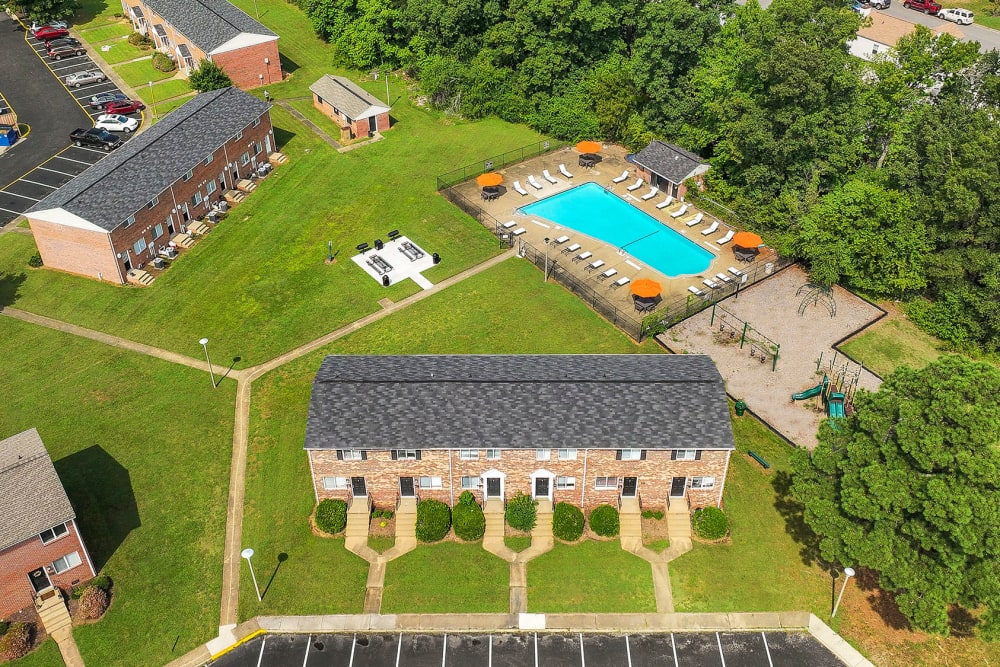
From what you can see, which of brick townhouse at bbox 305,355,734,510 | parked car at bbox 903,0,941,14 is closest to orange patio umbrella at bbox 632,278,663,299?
brick townhouse at bbox 305,355,734,510

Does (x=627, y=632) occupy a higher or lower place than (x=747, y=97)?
lower

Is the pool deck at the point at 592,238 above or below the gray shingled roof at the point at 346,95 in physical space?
below

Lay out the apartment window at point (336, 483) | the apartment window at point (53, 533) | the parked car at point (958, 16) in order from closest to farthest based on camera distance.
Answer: the apartment window at point (53, 533) < the apartment window at point (336, 483) < the parked car at point (958, 16)

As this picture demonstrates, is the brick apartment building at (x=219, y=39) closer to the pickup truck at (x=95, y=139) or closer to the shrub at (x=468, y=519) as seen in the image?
the pickup truck at (x=95, y=139)

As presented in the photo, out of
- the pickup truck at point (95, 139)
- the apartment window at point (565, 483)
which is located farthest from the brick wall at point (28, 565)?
the pickup truck at point (95, 139)

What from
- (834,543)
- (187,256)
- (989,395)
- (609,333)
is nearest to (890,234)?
(609,333)

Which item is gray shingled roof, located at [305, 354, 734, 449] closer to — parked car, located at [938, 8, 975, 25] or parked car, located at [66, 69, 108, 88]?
parked car, located at [66, 69, 108, 88]

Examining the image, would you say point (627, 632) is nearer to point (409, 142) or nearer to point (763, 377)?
point (763, 377)
